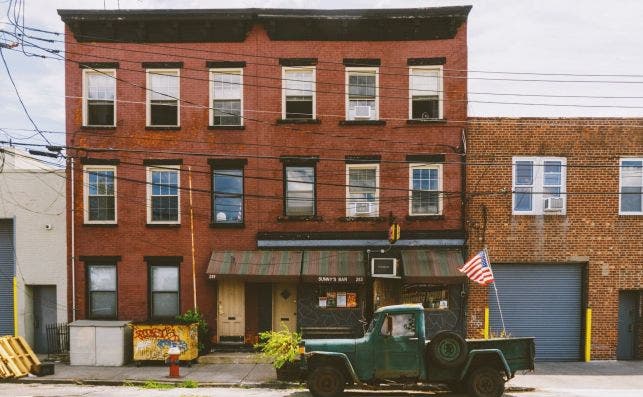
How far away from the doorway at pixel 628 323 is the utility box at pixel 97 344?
1585 centimetres

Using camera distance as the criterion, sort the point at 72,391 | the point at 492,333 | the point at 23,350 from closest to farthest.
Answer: the point at 72,391
the point at 23,350
the point at 492,333

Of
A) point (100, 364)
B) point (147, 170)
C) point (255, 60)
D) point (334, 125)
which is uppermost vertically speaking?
point (255, 60)

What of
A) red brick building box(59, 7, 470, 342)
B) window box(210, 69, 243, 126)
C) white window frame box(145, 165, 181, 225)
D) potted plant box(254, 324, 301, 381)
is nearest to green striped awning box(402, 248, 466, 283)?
red brick building box(59, 7, 470, 342)

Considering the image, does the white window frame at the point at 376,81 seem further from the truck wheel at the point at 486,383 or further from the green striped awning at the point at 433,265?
the truck wheel at the point at 486,383

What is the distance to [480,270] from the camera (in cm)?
1602

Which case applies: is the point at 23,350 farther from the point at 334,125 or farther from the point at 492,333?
the point at 492,333

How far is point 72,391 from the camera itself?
1355 centimetres

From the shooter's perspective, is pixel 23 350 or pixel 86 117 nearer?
pixel 23 350

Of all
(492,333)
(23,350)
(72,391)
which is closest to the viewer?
(72,391)

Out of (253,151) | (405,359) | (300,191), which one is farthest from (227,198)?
(405,359)

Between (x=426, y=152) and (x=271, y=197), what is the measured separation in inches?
213

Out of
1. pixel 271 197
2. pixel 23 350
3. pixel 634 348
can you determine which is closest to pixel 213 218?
pixel 271 197

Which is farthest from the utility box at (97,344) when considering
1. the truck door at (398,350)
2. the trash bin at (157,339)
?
the truck door at (398,350)

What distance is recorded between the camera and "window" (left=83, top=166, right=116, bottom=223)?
61.0 ft
